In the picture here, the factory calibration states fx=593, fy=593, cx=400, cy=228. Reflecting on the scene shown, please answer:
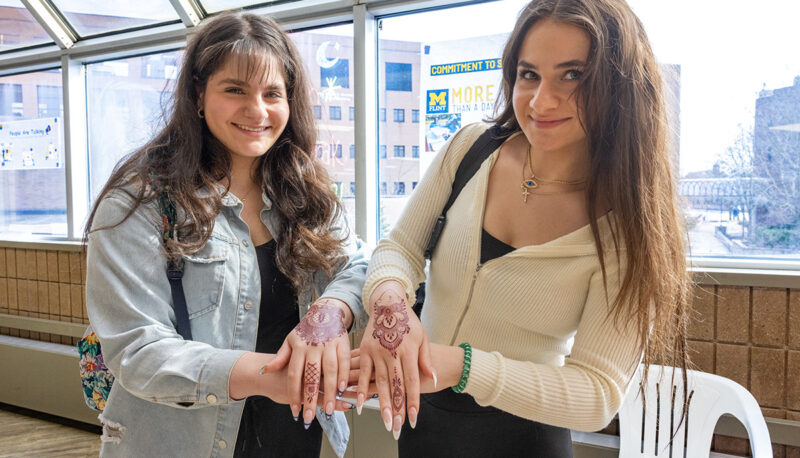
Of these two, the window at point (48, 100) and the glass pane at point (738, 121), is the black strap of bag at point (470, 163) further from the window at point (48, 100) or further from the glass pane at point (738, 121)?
the window at point (48, 100)

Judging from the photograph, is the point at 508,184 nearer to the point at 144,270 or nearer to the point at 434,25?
the point at 144,270

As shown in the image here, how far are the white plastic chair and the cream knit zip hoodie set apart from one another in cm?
92

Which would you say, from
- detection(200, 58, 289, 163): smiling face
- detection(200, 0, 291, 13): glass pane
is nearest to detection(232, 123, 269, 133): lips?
detection(200, 58, 289, 163): smiling face

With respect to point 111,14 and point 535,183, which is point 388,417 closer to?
point 535,183

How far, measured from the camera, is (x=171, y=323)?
1209mm

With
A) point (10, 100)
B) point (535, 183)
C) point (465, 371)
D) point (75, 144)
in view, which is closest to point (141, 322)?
point (465, 371)

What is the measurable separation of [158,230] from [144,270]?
0.30 ft

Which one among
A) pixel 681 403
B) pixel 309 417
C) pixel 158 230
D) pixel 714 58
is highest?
pixel 714 58

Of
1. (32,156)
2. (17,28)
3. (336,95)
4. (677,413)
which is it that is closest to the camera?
(677,413)

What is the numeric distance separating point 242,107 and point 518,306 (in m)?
0.74

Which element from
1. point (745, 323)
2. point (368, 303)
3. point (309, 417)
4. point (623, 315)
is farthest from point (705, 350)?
point (309, 417)

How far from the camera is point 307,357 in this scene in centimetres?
114

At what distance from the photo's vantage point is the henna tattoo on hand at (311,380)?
111 cm

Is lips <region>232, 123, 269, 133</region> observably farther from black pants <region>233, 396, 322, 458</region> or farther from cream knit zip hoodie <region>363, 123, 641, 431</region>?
black pants <region>233, 396, 322, 458</region>
